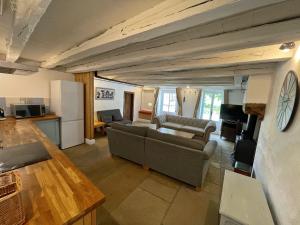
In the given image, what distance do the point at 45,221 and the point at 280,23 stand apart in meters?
2.14

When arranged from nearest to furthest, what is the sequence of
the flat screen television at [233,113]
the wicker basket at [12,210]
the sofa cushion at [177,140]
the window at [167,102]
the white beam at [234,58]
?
the wicker basket at [12,210], the white beam at [234,58], the sofa cushion at [177,140], the flat screen television at [233,113], the window at [167,102]

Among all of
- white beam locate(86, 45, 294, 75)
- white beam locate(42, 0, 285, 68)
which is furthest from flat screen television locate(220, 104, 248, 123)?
white beam locate(42, 0, 285, 68)

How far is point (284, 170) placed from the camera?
132 cm

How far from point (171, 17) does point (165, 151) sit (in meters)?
2.21

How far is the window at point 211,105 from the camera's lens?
6.70 meters

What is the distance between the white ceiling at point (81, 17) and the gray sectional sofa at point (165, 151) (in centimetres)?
201

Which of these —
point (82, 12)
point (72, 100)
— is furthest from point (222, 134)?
point (82, 12)

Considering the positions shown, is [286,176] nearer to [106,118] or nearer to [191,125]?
[191,125]

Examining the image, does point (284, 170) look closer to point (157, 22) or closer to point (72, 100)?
point (157, 22)

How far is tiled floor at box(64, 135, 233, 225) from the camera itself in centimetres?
187

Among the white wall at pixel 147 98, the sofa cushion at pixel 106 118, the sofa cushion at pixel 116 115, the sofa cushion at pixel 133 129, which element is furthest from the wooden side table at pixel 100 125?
the white wall at pixel 147 98

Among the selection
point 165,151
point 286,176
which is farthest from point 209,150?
point 286,176

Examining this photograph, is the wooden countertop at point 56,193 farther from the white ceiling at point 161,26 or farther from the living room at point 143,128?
the white ceiling at point 161,26

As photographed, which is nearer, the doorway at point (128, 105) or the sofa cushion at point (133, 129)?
the sofa cushion at point (133, 129)
